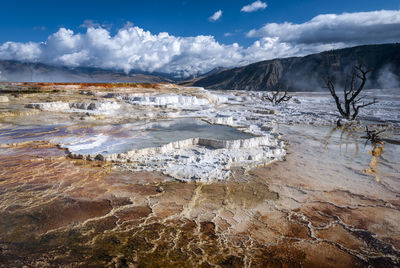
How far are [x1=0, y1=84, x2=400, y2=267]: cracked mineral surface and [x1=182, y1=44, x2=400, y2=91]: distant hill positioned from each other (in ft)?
131

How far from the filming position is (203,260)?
212 cm

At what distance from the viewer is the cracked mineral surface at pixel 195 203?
2.20 m

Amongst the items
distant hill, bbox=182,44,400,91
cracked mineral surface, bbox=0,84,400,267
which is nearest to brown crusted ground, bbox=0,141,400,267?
cracked mineral surface, bbox=0,84,400,267

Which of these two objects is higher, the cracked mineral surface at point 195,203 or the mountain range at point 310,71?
the mountain range at point 310,71

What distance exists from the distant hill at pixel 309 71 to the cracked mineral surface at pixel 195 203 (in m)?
39.9

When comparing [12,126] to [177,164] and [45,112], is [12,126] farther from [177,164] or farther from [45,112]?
[177,164]

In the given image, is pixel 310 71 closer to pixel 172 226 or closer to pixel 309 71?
pixel 309 71

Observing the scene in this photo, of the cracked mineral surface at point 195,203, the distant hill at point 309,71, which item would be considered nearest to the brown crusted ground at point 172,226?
the cracked mineral surface at point 195,203

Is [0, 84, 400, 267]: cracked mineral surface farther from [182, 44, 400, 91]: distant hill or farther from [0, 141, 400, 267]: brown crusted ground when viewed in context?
[182, 44, 400, 91]: distant hill

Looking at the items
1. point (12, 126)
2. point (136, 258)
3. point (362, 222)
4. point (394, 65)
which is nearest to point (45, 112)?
point (12, 126)

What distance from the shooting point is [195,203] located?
3113 millimetres

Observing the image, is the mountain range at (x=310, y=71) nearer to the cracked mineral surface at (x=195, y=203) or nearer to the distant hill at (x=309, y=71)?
the distant hill at (x=309, y=71)

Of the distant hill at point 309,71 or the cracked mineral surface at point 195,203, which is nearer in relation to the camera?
the cracked mineral surface at point 195,203

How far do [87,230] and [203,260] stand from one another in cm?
127
